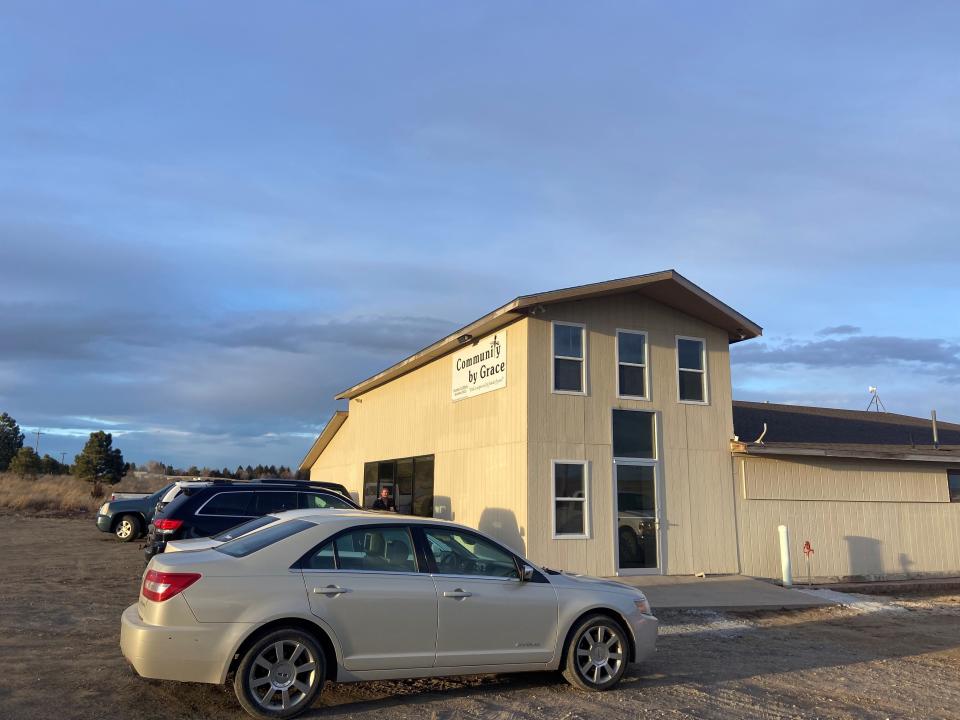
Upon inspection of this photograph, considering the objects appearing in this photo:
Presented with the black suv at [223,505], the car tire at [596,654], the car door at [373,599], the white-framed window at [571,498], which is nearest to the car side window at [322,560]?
the car door at [373,599]

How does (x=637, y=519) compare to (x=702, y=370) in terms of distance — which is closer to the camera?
(x=637, y=519)

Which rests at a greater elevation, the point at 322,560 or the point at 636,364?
the point at 636,364

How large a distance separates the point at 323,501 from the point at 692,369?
7.90 meters

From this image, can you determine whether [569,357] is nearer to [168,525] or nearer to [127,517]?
[168,525]

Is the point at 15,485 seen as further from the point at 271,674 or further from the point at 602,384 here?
the point at 271,674

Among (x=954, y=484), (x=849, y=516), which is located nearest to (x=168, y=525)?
(x=849, y=516)

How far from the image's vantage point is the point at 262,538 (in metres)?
6.48

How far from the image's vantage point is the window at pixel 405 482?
1883cm

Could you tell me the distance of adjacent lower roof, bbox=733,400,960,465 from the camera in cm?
1631

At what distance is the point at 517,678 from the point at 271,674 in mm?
2460

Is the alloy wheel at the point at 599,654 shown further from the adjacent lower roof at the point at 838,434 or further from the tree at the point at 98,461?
the tree at the point at 98,461

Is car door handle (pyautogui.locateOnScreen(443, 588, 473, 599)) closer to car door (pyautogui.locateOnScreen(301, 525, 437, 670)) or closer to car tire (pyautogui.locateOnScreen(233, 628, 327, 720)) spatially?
car door (pyautogui.locateOnScreen(301, 525, 437, 670))

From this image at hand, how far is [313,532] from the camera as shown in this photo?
6.39 metres

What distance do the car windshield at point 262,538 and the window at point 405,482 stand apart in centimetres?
1188
